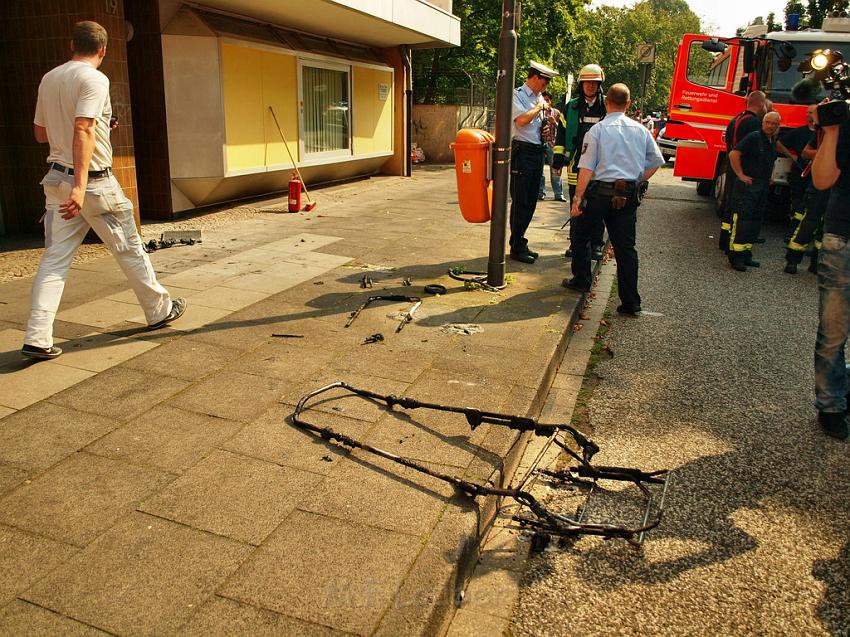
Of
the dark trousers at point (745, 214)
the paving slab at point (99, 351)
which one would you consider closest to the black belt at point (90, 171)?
the paving slab at point (99, 351)

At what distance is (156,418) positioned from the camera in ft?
12.3

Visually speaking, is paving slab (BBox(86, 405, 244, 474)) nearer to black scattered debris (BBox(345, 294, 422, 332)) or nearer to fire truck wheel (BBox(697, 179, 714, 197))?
black scattered debris (BBox(345, 294, 422, 332))

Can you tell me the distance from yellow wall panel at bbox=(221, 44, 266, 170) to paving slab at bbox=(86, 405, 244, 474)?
7375mm

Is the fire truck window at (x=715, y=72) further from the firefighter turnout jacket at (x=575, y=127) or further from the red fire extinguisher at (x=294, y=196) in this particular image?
the red fire extinguisher at (x=294, y=196)

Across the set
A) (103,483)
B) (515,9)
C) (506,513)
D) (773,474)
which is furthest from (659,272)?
(103,483)

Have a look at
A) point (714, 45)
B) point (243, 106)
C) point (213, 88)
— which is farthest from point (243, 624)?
point (714, 45)

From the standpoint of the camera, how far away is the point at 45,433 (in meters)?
3.54

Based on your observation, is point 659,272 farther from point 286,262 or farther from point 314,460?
point 314,460

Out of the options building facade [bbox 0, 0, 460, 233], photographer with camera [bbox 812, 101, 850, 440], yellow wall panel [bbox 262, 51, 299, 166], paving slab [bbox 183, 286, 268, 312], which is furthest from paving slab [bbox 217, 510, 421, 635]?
yellow wall panel [bbox 262, 51, 299, 166]

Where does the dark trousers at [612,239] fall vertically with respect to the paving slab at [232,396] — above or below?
above

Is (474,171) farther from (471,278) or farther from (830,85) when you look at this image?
(830,85)

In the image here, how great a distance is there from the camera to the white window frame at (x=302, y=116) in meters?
12.3

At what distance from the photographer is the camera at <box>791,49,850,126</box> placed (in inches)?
148

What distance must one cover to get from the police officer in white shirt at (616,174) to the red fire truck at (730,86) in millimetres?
5056
